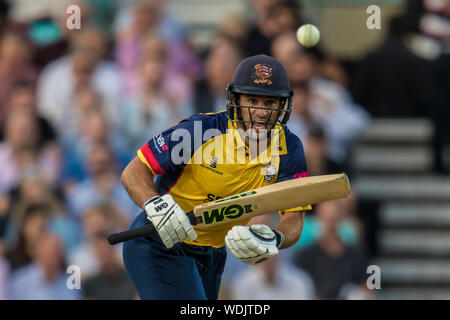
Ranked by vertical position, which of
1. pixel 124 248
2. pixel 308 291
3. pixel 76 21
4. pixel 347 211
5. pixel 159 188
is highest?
pixel 76 21

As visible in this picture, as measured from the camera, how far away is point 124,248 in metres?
4.70

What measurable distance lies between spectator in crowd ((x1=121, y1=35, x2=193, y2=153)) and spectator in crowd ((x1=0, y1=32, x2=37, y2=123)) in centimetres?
100

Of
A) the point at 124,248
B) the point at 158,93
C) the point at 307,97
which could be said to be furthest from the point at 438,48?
the point at 124,248

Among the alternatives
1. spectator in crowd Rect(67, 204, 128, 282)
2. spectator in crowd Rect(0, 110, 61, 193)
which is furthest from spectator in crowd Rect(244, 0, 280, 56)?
spectator in crowd Rect(0, 110, 61, 193)

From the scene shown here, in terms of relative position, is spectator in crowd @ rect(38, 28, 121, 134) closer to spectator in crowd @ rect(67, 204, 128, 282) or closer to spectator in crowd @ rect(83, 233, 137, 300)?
spectator in crowd @ rect(67, 204, 128, 282)

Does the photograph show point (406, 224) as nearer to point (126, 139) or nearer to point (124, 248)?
point (126, 139)

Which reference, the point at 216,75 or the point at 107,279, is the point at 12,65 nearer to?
the point at 216,75

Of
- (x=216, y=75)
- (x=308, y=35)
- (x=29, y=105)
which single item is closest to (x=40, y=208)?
(x=29, y=105)

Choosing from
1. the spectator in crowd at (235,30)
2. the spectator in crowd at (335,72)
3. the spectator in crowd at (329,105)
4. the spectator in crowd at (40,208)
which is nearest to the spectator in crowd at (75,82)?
the spectator in crowd at (40,208)

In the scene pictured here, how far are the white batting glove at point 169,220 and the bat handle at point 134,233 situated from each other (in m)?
0.09

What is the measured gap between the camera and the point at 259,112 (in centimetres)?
438

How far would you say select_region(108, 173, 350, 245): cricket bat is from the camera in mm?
4254
